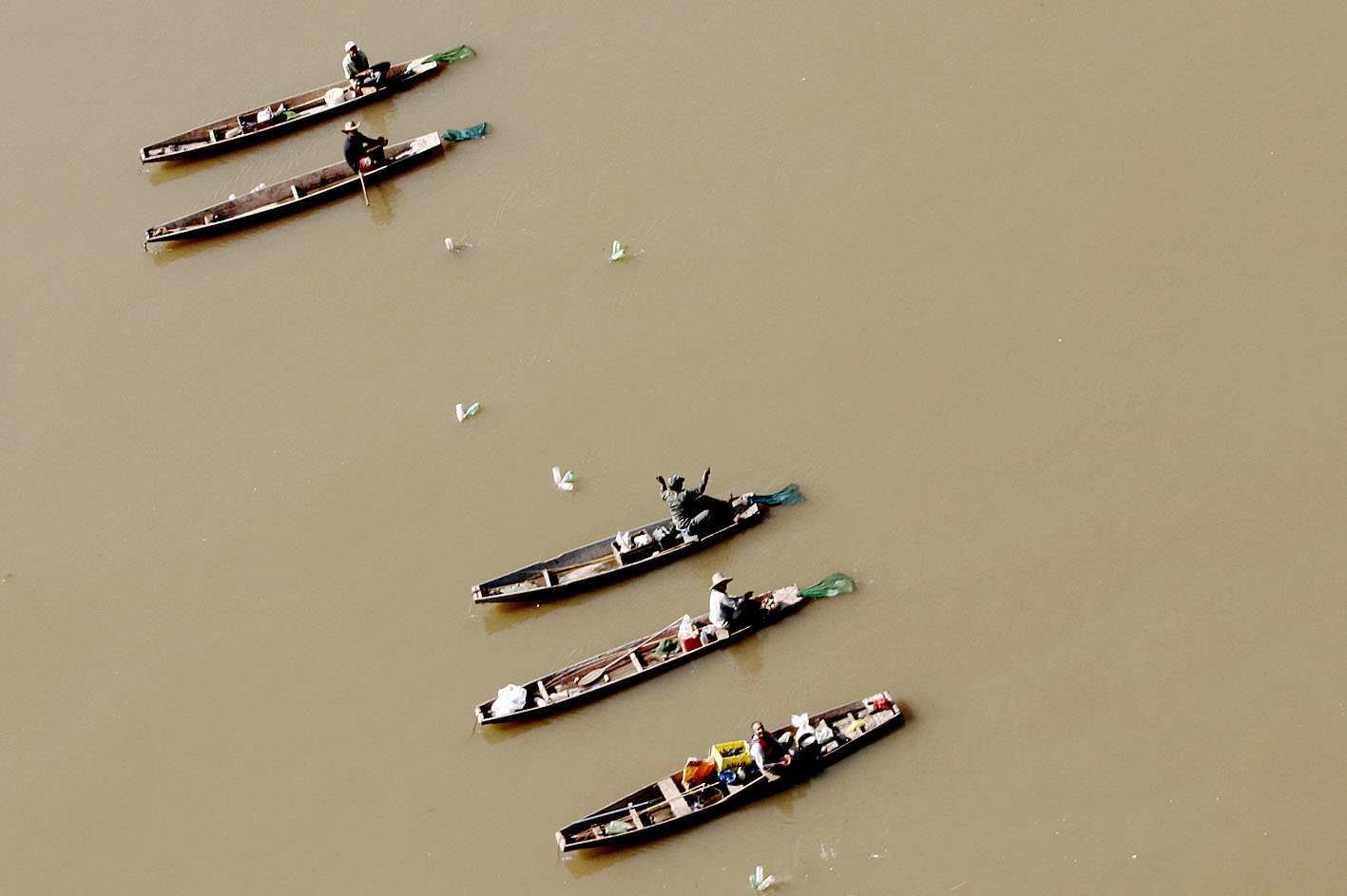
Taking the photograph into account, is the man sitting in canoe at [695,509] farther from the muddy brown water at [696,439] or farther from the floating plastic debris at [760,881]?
the floating plastic debris at [760,881]

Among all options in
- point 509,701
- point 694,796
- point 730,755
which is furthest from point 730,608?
point 509,701

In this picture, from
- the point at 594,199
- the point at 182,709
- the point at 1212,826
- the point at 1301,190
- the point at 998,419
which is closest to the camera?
the point at 1212,826

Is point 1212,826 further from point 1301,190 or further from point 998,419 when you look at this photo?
point 1301,190

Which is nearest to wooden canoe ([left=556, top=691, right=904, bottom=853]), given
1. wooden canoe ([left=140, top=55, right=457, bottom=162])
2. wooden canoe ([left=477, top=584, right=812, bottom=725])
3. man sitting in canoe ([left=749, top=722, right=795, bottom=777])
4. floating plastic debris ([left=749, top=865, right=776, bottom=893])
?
man sitting in canoe ([left=749, top=722, right=795, bottom=777])

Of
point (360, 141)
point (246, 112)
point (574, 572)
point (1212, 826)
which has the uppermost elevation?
point (246, 112)

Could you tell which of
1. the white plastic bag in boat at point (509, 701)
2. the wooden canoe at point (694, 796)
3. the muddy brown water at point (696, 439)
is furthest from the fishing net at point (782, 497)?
the white plastic bag in boat at point (509, 701)

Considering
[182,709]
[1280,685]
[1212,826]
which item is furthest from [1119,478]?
[182,709]

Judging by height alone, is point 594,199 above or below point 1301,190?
above
